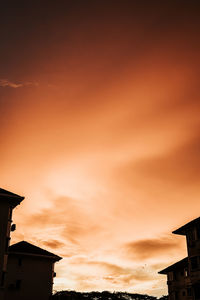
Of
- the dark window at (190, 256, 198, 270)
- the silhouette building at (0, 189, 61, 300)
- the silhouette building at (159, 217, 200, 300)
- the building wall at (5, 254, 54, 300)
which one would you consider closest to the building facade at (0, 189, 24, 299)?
the silhouette building at (0, 189, 61, 300)

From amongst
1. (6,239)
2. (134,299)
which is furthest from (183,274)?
(134,299)

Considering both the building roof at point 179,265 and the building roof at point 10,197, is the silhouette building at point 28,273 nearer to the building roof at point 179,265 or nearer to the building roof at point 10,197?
the building roof at point 10,197

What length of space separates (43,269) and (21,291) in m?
4.41

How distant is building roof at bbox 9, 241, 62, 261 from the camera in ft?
146

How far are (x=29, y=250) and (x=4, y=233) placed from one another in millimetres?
13162

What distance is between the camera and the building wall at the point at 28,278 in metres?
42.8

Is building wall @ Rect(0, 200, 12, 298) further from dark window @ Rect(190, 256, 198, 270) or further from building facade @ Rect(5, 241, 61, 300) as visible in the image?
dark window @ Rect(190, 256, 198, 270)

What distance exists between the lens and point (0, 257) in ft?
108

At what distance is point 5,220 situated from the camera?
34438mm

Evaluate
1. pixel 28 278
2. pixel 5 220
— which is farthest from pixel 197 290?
pixel 5 220

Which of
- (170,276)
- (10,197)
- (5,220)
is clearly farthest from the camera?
(170,276)

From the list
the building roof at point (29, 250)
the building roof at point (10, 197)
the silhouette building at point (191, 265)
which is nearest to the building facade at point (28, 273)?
the building roof at point (29, 250)

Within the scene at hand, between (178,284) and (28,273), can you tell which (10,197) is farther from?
(178,284)

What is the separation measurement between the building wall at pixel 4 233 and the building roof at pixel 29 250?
1071 cm
